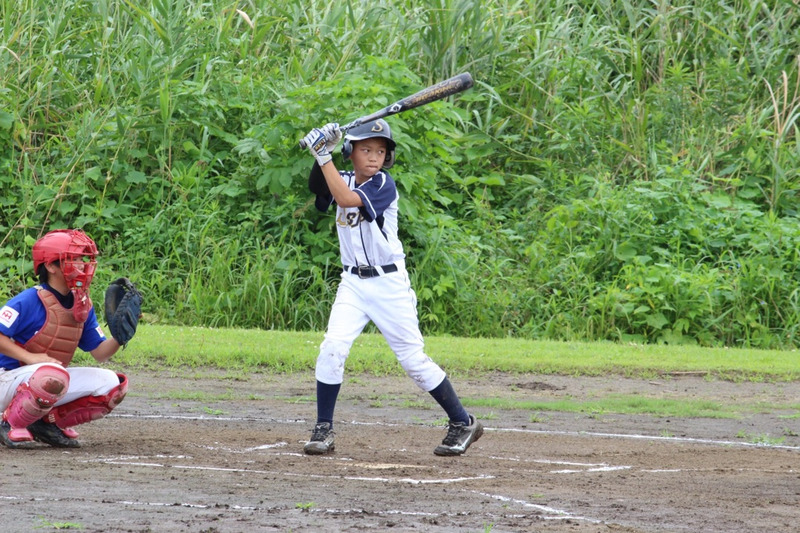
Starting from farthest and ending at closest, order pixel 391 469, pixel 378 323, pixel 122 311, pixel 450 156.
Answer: pixel 450 156 → pixel 378 323 → pixel 122 311 → pixel 391 469

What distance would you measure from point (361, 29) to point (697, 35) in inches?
200

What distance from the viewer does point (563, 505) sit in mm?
5164

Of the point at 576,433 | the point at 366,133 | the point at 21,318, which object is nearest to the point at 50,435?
the point at 21,318

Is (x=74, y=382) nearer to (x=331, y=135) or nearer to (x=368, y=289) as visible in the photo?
(x=368, y=289)

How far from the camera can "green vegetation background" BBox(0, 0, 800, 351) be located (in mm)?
12703

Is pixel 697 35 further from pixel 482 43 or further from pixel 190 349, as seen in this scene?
pixel 190 349

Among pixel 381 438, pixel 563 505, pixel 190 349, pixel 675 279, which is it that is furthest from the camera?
pixel 675 279

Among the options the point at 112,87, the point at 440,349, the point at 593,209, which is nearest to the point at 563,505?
the point at 440,349

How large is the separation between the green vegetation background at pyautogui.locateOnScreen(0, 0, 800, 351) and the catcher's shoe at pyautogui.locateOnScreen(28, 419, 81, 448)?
582 centimetres

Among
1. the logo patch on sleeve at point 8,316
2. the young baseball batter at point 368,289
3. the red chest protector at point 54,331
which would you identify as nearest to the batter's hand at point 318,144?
the young baseball batter at point 368,289

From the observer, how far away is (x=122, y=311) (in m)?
6.37

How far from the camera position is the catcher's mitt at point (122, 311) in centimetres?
637

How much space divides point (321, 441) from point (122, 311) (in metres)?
1.37

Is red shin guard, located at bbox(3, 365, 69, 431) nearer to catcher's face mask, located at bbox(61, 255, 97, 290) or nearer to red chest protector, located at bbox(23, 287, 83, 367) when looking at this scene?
red chest protector, located at bbox(23, 287, 83, 367)
